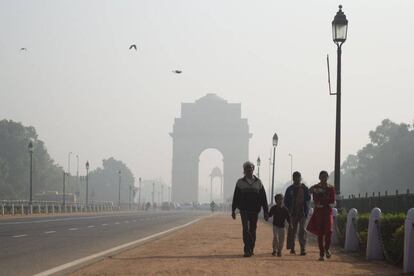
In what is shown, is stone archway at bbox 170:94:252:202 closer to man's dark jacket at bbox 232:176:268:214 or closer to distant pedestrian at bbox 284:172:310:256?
distant pedestrian at bbox 284:172:310:256

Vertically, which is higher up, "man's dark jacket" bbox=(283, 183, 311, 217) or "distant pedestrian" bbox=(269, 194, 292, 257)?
"man's dark jacket" bbox=(283, 183, 311, 217)

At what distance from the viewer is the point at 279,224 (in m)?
16.6

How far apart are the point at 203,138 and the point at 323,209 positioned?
16375 centimetres

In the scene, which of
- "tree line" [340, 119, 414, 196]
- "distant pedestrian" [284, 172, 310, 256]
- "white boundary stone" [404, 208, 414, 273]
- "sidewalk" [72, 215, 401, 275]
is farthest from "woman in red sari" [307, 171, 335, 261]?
"tree line" [340, 119, 414, 196]

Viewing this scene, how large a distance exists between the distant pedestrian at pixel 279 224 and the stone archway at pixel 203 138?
160 metres

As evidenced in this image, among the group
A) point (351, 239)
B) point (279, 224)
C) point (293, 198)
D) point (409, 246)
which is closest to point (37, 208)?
point (351, 239)

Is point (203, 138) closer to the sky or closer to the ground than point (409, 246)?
closer to the sky

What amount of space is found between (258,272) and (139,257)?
12.7ft

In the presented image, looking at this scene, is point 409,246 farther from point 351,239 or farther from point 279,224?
point 351,239

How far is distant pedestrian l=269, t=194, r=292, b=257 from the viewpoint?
16266mm

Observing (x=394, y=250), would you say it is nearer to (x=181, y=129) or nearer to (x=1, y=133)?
(x=1, y=133)

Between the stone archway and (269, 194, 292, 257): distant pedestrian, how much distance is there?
525ft

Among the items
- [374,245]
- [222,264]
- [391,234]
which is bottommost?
[222,264]

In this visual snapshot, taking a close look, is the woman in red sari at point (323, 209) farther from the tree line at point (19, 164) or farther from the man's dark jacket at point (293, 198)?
the tree line at point (19, 164)
